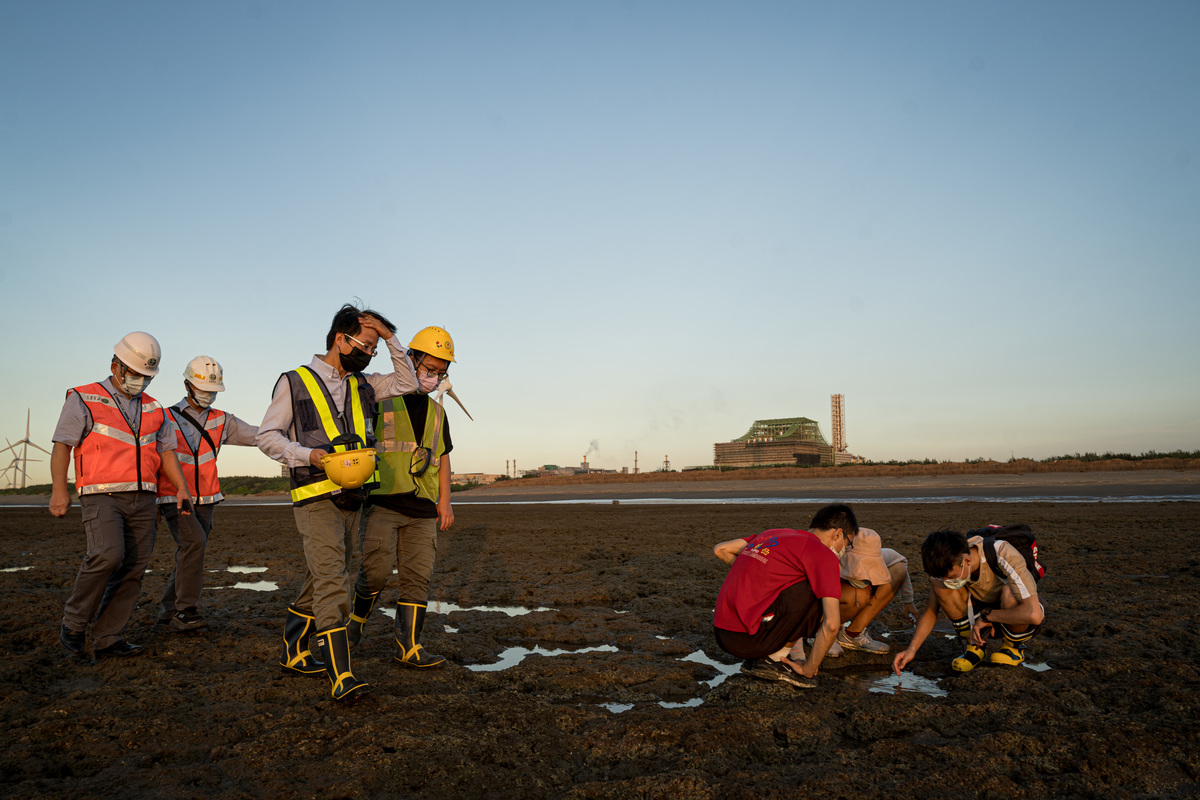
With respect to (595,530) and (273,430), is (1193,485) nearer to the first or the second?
(595,530)

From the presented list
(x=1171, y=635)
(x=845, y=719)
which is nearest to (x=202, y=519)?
(x=845, y=719)

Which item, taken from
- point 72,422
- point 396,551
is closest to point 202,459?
point 72,422

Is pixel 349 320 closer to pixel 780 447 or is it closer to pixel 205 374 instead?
pixel 205 374

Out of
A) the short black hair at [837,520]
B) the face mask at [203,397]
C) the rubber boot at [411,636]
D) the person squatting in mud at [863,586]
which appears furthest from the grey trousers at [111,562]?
the person squatting in mud at [863,586]

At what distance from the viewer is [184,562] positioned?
590cm

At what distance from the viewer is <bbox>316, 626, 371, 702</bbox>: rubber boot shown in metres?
3.87

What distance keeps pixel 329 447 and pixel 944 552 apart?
379 cm

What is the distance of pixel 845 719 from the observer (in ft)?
12.3

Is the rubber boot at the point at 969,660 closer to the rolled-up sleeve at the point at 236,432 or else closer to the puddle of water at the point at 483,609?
the puddle of water at the point at 483,609

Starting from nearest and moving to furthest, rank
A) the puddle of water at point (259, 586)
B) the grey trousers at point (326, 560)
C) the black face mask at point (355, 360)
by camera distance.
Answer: the grey trousers at point (326, 560) < the black face mask at point (355, 360) < the puddle of water at point (259, 586)

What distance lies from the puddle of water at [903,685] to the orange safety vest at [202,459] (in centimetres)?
543

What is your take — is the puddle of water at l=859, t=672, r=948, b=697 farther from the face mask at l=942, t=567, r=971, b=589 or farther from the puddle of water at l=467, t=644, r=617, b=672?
the puddle of water at l=467, t=644, r=617, b=672

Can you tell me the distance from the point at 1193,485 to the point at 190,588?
1066 inches

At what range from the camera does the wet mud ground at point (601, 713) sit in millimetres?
2951
